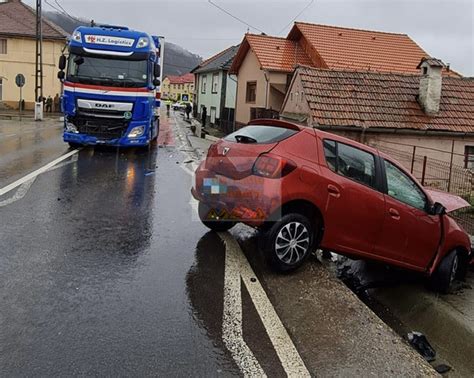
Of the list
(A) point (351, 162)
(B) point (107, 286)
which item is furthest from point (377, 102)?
(B) point (107, 286)

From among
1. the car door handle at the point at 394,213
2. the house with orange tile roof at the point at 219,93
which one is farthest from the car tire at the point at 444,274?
the house with orange tile roof at the point at 219,93

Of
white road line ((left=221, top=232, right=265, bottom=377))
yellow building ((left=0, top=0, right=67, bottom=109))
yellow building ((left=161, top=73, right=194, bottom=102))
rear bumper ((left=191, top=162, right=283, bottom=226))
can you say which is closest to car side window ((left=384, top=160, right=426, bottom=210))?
rear bumper ((left=191, top=162, right=283, bottom=226))

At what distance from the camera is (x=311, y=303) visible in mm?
4898

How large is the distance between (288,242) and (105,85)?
10635 millimetres

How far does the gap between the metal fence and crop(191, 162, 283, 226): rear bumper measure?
8974mm

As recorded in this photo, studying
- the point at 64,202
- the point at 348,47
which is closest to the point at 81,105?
the point at 64,202

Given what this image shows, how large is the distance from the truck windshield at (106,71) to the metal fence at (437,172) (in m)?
7.86

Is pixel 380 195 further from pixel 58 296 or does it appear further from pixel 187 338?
pixel 58 296

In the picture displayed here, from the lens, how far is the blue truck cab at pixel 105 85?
1446 centimetres

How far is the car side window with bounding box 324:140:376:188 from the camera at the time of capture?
223 inches

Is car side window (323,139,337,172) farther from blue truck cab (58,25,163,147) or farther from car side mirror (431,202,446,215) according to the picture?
blue truck cab (58,25,163,147)

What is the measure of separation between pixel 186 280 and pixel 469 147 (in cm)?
1486

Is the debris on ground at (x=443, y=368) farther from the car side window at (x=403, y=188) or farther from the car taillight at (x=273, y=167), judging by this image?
the car taillight at (x=273, y=167)

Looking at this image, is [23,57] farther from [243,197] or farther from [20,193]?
[243,197]
